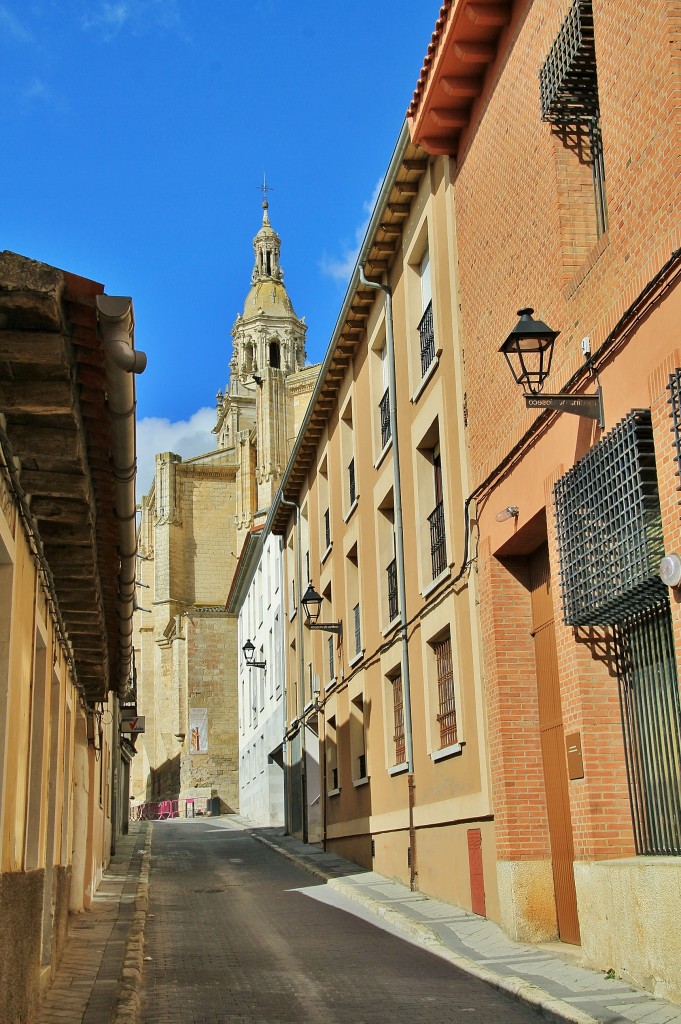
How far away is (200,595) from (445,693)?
5300cm

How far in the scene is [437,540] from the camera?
14.2 meters

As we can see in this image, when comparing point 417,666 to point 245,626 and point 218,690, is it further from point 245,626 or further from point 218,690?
point 218,690

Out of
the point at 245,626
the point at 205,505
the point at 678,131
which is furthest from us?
the point at 205,505

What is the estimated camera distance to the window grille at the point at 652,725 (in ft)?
25.9

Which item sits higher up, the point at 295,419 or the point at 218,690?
the point at 295,419

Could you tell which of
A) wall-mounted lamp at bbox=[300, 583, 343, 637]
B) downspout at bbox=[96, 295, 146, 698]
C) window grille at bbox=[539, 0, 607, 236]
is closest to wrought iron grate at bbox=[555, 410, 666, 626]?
window grille at bbox=[539, 0, 607, 236]

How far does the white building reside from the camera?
97.7 ft

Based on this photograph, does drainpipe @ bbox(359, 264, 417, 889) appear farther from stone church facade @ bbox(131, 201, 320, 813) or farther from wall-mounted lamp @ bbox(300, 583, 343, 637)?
stone church facade @ bbox(131, 201, 320, 813)

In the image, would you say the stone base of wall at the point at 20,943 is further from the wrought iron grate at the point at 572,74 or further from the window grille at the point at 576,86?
the wrought iron grate at the point at 572,74

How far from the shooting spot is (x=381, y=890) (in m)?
14.8

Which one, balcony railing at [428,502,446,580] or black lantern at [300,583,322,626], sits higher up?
black lantern at [300,583,322,626]

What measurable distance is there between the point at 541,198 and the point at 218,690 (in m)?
44.8

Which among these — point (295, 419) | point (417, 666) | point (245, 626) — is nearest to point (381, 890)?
point (417, 666)

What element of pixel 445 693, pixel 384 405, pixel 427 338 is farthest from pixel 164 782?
pixel 427 338
